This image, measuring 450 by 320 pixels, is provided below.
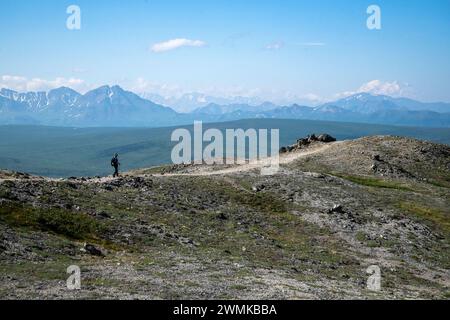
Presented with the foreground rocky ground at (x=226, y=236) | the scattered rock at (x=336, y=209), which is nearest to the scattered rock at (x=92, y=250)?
the foreground rocky ground at (x=226, y=236)

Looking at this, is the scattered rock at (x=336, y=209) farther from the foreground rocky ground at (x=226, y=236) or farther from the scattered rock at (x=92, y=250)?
the scattered rock at (x=92, y=250)

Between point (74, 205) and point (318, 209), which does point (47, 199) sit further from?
point (318, 209)

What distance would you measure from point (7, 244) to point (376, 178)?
207 feet

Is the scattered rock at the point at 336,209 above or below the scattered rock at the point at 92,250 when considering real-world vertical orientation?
below

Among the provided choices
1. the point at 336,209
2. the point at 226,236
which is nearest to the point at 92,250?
the point at 226,236

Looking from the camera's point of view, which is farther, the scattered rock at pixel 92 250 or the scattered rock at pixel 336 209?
the scattered rock at pixel 336 209

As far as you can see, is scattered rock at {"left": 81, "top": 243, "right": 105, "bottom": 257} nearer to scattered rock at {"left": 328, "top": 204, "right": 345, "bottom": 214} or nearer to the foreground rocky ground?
the foreground rocky ground

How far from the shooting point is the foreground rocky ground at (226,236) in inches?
1219

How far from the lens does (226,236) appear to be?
4838cm

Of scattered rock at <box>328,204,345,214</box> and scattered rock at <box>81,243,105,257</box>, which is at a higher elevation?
scattered rock at <box>81,243,105,257</box>

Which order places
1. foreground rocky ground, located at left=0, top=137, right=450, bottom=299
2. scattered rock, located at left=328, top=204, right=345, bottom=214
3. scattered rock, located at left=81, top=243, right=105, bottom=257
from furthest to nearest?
scattered rock, located at left=328, top=204, right=345, bottom=214 → scattered rock, located at left=81, top=243, right=105, bottom=257 → foreground rocky ground, located at left=0, top=137, right=450, bottom=299

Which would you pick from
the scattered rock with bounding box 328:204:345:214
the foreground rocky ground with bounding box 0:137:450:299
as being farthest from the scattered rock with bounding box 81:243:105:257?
the scattered rock with bounding box 328:204:345:214

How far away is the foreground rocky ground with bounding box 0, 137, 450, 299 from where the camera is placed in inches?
1219
